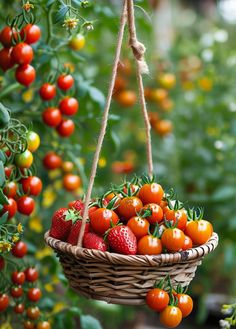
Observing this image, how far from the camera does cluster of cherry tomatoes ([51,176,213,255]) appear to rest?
49.3 inches

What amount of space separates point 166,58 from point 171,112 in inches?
11.7

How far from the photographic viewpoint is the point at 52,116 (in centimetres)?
172

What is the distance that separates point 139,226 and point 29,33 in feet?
2.00

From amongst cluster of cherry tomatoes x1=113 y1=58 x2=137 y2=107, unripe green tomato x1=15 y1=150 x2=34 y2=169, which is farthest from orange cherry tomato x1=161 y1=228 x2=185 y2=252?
cluster of cherry tomatoes x1=113 y1=58 x2=137 y2=107

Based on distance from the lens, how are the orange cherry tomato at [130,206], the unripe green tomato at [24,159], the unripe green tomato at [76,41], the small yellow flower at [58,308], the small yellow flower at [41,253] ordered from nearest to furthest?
the orange cherry tomato at [130,206]
the unripe green tomato at [24,159]
the unripe green tomato at [76,41]
the small yellow flower at [58,308]
the small yellow flower at [41,253]

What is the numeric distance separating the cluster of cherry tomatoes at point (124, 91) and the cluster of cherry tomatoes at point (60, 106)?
1.21 m

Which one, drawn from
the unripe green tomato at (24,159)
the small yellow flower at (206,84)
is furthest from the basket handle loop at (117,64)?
the small yellow flower at (206,84)

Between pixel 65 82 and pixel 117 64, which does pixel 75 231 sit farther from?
pixel 65 82

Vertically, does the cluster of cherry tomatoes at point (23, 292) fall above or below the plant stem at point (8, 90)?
below

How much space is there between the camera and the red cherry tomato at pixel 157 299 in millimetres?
1274

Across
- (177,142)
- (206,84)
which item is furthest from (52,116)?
(177,142)

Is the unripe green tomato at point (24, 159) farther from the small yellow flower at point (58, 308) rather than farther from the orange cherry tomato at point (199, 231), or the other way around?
the small yellow flower at point (58, 308)

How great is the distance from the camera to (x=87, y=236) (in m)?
1.29

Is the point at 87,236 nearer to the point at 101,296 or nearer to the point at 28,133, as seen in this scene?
the point at 101,296
